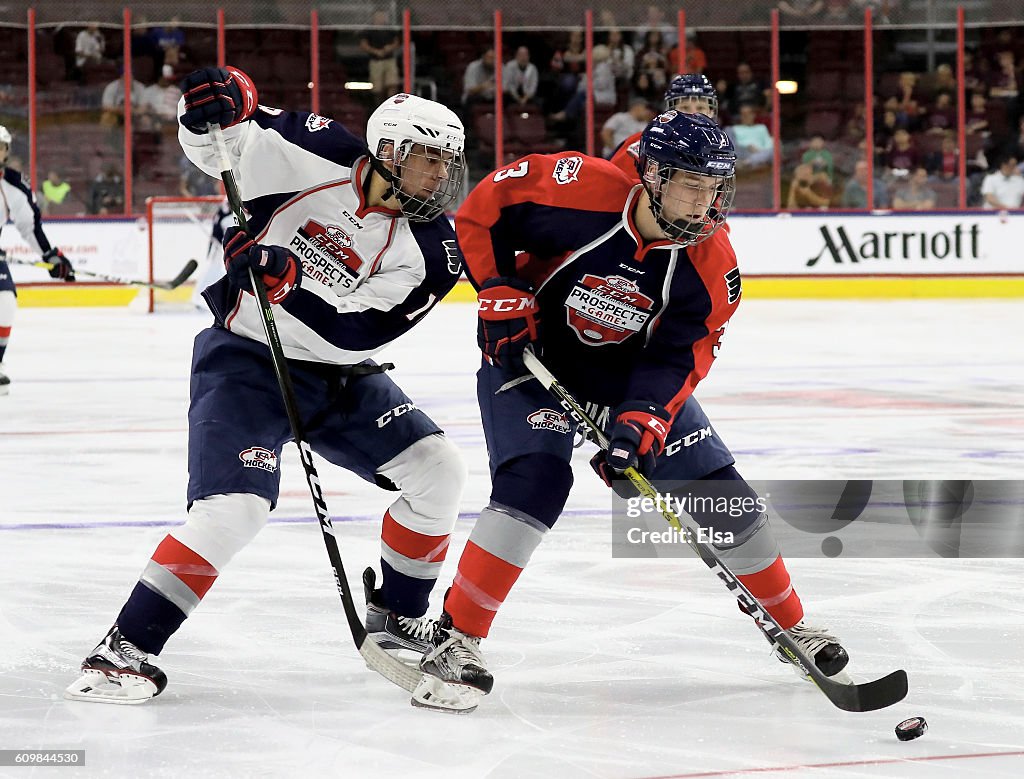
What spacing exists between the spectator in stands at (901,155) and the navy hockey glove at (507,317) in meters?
10.5


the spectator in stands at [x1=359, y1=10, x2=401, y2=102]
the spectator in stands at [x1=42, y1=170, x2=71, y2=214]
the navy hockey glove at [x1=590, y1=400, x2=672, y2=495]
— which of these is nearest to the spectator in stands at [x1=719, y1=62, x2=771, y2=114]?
the spectator in stands at [x1=359, y1=10, x2=401, y2=102]

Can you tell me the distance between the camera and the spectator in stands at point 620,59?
12.6 metres

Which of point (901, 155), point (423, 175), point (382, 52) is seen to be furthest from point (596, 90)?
point (423, 175)

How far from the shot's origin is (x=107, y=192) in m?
11.7

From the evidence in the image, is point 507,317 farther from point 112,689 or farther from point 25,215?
point 25,215

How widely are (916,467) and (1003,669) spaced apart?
1.90 metres

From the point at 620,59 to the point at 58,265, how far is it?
6868mm

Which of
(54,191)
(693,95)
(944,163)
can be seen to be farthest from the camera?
(944,163)

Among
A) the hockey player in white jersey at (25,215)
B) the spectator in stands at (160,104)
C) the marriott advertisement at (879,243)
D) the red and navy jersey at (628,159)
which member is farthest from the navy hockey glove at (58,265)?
the marriott advertisement at (879,243)

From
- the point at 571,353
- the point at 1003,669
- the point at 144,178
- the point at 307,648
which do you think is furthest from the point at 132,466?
the point at 144,178

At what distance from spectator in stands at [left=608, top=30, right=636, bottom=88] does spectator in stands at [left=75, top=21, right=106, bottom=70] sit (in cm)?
429

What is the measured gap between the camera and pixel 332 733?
82.7 inches

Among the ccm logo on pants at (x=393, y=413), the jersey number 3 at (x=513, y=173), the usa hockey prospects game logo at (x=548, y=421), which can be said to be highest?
the jersey number 3 at (x=513, y=173)

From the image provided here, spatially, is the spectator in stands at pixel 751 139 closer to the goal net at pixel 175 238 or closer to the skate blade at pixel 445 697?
the goal net at pixel 175 238
